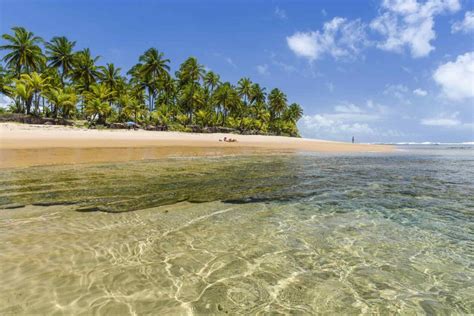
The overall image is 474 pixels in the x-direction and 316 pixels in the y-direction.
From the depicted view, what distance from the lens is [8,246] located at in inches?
158

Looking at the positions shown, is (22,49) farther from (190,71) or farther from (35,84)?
(190,71)

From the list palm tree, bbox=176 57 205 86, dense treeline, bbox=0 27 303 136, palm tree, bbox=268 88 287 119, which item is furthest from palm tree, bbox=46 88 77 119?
palm tree, bbox=268 88 287 119

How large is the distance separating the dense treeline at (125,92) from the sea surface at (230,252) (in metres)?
47.2

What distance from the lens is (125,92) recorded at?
65125 millimetres

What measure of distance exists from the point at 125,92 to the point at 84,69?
970 cm

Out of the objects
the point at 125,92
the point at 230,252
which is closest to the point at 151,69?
the point at 125,92

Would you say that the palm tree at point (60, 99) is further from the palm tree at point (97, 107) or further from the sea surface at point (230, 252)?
the sea surface at point (230, 252)

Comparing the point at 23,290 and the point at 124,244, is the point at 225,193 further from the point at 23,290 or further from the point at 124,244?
the point at 23,290

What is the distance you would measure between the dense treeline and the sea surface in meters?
47.2

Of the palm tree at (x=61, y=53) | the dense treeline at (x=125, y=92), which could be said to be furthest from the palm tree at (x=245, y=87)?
the palm tree at (x=61, y=53)

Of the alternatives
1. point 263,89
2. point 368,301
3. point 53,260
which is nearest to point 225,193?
point 53,260

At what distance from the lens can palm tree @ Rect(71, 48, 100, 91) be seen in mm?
57066

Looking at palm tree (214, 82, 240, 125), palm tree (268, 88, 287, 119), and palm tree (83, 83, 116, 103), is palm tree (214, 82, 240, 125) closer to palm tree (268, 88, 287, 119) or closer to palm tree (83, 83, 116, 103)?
palm tree (268, 88, 287, 119)

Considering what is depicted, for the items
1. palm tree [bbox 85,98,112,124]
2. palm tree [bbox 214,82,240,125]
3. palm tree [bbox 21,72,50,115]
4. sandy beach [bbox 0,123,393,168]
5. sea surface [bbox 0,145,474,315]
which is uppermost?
palm tree [bbox 214,82,240,125]
